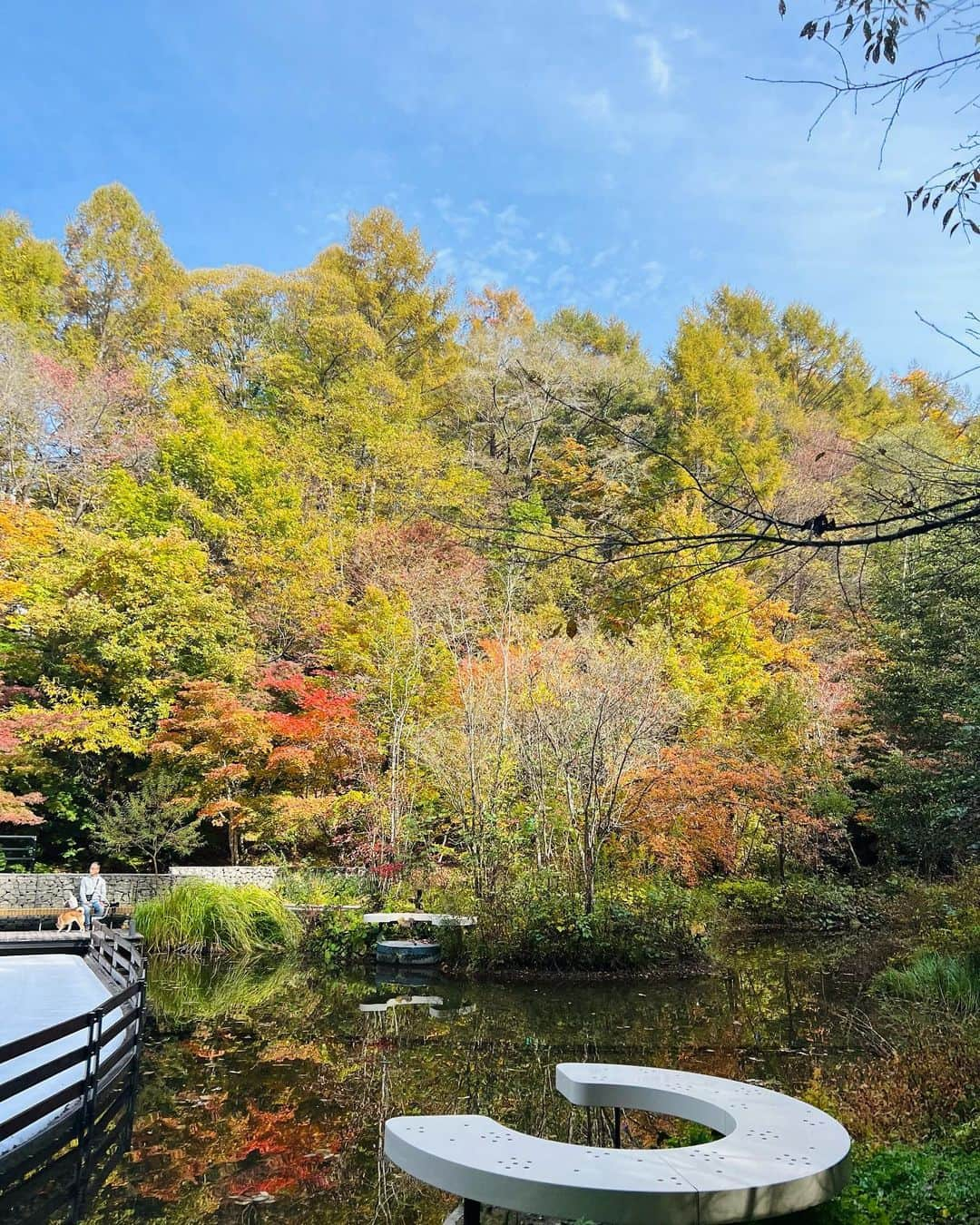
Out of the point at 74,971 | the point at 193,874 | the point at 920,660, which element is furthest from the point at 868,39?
the point at 193,874

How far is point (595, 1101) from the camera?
4.19 m

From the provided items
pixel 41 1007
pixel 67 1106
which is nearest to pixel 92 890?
pixel 41 1007

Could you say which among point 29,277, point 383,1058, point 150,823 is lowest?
point 383,1058

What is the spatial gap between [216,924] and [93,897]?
189 cm

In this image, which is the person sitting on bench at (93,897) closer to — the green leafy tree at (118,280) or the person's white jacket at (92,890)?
the person's white jacket at (92,890)

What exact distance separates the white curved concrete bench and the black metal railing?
1933mm

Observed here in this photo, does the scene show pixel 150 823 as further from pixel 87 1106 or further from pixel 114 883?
pixel 87 1106

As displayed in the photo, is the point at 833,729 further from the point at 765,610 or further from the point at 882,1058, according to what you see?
the point at 882,1058

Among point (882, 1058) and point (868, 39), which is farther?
point (882, 1058)

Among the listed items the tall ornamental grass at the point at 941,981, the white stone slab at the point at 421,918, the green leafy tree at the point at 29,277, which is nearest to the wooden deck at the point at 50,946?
the white stone slab at the point at 421,918

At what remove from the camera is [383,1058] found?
6.62 meters

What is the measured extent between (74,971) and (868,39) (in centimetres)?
994

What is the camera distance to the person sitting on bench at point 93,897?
11413 mm

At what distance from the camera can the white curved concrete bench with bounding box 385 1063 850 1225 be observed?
9.53 feet
